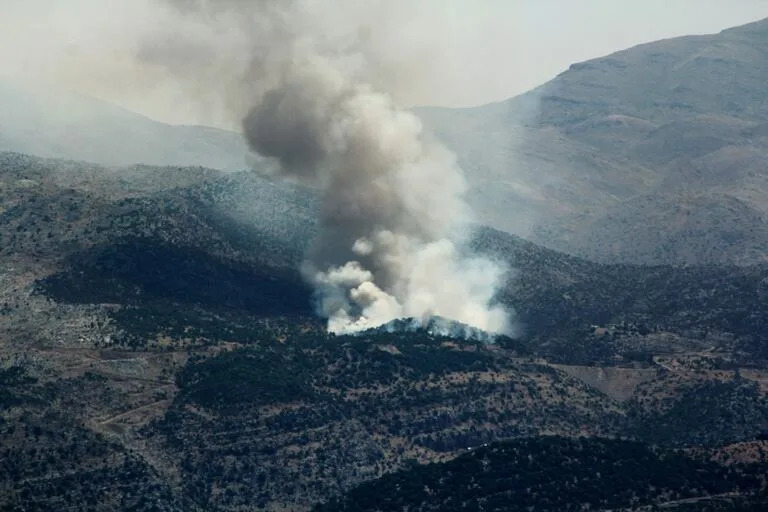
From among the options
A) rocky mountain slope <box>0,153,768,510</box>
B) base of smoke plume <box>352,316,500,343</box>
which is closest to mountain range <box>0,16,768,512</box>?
rocky mountain slope <box>0,153,768,510</box>

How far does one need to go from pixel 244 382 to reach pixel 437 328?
112 feet

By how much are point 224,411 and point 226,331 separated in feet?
73.7

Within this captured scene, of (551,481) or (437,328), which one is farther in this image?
(437,328)

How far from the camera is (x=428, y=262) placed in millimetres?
192125

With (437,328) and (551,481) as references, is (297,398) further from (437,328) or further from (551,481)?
(551,481)

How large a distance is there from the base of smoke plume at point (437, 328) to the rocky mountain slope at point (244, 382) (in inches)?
79.3

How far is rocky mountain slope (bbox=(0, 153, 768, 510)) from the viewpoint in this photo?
14538cm

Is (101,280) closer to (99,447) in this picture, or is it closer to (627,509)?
(99,447)

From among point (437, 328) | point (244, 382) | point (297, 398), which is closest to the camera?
point (244, 382)

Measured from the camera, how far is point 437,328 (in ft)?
610

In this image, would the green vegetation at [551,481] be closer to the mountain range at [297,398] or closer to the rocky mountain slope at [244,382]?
the mountain range at [297,398]

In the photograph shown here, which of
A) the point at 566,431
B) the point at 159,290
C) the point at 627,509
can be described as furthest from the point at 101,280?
the point at 627,509

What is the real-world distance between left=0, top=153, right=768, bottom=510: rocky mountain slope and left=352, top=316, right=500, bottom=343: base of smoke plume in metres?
2.01

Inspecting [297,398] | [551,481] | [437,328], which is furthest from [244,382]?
[551,481]
